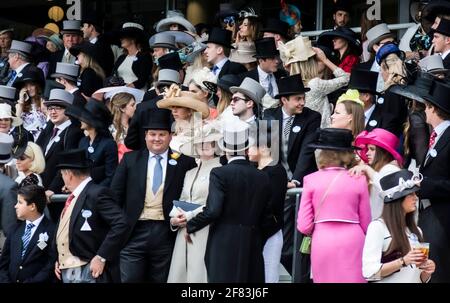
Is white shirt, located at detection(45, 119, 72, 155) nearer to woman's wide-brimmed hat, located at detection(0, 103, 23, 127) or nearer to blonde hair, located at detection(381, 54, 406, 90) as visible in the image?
woman's wide-brimmed hat, located at detection(0, 103, 23, 127)

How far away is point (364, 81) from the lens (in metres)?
13.2

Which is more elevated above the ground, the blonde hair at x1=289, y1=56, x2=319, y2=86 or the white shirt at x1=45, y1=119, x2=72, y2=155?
the blonde hair at x1=289, y1=56, x2=319, y2=86

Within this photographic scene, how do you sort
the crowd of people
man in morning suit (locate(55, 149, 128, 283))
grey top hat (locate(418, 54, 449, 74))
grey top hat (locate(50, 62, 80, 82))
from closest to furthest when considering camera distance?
the crowd of people
man in morning suit (locate(55, 149, 128, 283))
grey top hat (locate(418, 54, 449, 74))
grey top hat (locate(50, 62, 80, 82))

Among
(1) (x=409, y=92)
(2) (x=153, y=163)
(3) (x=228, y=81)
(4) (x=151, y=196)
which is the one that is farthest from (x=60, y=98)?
(1) (x=409, y=92)

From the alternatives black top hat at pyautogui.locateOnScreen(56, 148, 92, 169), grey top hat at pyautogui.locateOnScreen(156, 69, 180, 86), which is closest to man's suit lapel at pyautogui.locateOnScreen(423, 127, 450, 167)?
black top hat at pyautogui.locateOnScreen(56, 148, 92, 169)

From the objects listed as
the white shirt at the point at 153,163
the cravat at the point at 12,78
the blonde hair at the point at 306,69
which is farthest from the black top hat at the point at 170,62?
the cravat at the point at 12,78

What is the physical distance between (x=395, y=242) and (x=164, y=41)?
705cm

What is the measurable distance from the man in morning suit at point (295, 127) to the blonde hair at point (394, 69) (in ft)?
2.95

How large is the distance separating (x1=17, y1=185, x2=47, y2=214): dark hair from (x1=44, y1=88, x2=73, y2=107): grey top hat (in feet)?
7.93

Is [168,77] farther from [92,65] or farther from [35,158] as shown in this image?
[92,65]

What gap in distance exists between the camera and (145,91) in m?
16.5

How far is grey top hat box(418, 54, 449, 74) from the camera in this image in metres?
13.4

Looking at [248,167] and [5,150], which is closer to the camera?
[248,167]
